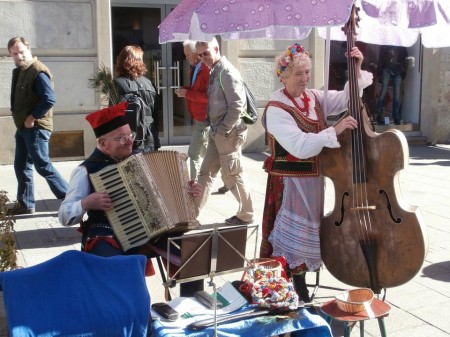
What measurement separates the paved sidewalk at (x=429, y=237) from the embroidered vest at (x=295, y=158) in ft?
2.89

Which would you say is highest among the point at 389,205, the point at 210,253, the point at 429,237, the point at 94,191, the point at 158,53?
the point at 158,53

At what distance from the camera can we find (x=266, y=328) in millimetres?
2990

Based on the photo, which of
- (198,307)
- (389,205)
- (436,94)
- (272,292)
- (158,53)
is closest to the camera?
(272,292)

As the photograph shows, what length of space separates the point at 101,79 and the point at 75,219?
2.77 meters

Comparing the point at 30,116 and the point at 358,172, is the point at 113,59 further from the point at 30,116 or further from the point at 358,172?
the point at 358,172

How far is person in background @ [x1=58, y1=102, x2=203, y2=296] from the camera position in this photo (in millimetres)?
3604

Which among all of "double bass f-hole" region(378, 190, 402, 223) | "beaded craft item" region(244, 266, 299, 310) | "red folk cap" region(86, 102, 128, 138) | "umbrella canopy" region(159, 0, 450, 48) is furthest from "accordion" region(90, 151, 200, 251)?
"double bass f-hole" region(378, 190, 402, 223)

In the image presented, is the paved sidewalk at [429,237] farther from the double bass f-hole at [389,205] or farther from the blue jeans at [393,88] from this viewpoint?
the blue jeans at [393,88]

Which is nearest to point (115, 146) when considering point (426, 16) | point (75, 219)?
point (75, 219)

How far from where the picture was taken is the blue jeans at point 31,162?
21.6 feet

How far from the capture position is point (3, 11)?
881 centimetres

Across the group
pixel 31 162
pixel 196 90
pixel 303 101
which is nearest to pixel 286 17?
pixel 303 101

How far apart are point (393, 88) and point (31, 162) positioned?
24.4ft

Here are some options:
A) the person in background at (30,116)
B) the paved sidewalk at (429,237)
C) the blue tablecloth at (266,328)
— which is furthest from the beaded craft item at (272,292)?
the person in background at (30,116)
